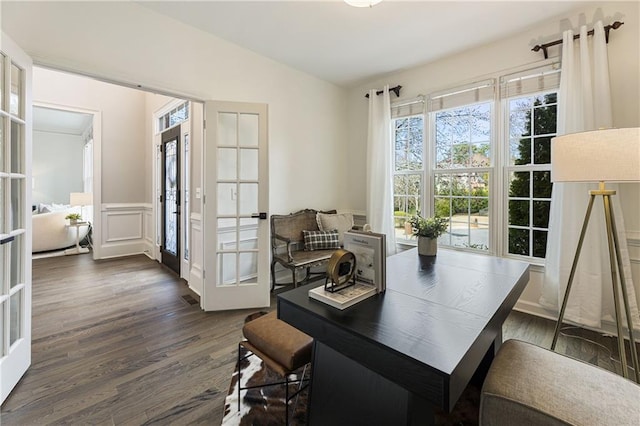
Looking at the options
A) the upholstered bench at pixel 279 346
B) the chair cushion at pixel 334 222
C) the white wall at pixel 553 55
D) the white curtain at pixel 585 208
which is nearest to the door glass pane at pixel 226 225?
the chair cushion at pixel 334 222

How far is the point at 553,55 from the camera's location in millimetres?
2686

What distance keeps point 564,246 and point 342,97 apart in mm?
3292

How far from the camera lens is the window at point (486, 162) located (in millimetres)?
2840

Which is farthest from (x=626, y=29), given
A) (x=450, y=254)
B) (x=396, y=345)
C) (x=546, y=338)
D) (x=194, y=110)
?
(x=194, y=110)

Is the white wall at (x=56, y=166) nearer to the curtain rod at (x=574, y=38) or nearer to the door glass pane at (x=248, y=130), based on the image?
the door glass pane at (x=248, y=130)

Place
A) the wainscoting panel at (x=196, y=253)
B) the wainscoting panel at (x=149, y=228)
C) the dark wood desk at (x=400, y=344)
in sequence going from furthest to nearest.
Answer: the wainscoting panel at (x=149, y=228)
the wainscoting panel at (x=196, y=253)
the dark wood desk at (x=400, y=344)

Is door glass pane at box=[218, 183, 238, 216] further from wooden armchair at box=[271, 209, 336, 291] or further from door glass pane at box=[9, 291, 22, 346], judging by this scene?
door glass pane at box=[9, 291, 22, 346]

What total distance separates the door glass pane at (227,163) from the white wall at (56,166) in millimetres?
7747

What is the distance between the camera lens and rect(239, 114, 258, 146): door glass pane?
9.91ft

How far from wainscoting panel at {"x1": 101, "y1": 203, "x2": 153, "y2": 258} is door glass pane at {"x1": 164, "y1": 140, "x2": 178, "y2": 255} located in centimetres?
88

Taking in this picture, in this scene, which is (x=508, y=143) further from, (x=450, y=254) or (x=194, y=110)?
(x=194, y=110)

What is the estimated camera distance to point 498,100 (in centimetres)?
301

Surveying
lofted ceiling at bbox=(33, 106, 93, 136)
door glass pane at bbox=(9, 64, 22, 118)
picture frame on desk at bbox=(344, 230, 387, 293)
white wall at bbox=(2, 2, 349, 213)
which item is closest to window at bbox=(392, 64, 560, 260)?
white wall at bbox=(2, 2, 349, 213)

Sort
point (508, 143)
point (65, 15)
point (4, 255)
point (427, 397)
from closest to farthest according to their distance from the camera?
point (427, 397)
point (4, 255)
point (65, 15)
point (508, 143)
